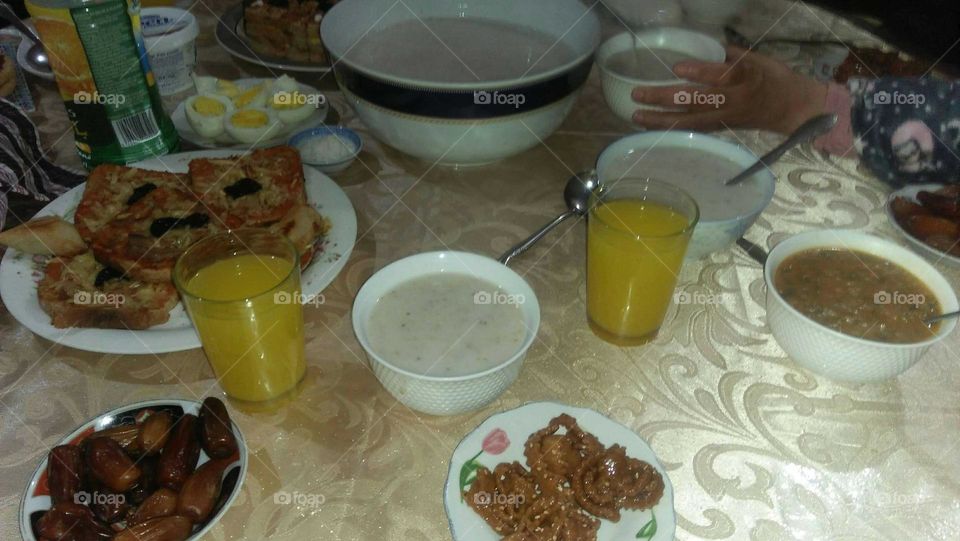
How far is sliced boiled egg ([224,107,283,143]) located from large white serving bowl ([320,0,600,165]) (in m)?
0.27

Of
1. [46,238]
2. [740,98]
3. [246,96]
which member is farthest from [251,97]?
[740,98]

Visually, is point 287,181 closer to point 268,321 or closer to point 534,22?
point 268,321

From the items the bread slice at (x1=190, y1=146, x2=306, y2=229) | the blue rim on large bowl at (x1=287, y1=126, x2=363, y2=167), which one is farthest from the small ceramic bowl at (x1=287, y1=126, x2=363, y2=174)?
the bread slice at (x1=190, y1=146, x2=306, y2=229)

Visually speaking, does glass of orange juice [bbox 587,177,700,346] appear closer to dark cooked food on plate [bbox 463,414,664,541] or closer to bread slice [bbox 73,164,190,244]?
dark cooked food on plate [bbox 463,414,664,541]

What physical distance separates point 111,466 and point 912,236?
1564 mm

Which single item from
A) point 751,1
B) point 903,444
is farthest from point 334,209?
point 751,1

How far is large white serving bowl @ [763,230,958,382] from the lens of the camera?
1.10 m

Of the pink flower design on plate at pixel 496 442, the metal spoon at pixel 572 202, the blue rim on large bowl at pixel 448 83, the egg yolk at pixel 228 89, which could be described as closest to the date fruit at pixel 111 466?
the pink flower design on plate at pixel 496 442

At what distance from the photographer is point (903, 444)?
43.9 inches

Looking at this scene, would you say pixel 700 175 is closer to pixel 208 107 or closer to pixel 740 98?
pixel 740 98

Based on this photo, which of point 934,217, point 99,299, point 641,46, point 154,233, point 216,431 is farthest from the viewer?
point 641,46

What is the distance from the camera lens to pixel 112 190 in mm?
1420

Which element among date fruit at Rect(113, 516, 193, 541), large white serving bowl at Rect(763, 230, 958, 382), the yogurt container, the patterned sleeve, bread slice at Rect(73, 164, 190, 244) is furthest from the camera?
the yogurt container

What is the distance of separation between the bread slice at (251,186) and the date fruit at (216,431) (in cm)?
48
